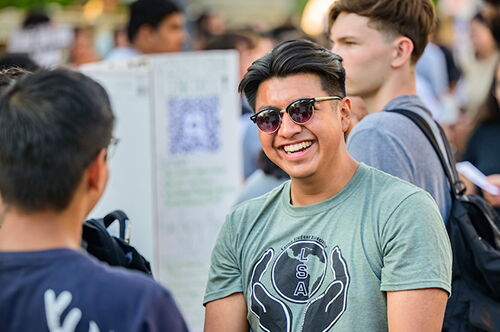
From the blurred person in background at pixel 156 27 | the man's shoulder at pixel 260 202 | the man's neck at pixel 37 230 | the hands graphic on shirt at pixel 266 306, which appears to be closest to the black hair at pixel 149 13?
the blurred person in background at pixel 156 27

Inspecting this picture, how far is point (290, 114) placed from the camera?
315cm

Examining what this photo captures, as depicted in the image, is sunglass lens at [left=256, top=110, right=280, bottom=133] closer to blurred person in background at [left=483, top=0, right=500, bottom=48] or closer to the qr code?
the qr code

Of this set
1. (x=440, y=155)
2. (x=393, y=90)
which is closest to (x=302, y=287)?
(x=440, y=155)

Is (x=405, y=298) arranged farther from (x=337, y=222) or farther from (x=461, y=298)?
(x=461, y=298)

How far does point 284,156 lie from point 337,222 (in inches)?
12.3

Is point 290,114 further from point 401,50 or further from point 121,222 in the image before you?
point 401,50

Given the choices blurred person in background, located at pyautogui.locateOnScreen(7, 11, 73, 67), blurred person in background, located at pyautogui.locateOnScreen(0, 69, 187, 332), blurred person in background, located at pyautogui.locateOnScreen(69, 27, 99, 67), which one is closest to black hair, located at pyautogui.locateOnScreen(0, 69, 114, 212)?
blurred person in background, located at pyautogui.locateOnScreen(0, 69, 187, 332)

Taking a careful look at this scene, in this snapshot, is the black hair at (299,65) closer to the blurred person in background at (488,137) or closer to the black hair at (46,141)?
the black hair at (46,141)

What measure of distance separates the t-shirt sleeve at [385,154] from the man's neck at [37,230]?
1517 mm

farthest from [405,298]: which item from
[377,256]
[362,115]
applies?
[362,115]

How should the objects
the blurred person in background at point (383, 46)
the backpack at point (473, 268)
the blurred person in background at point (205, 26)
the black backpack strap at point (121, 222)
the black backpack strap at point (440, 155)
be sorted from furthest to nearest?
the blurred person in background at point (205, 26) < the blurred person in background at point (383, 46) < the black backpack strap at point (440, 155) < the backpack at point (473, 268) < the black backpack strap at point (121, 222)

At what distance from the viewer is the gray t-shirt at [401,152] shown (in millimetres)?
3604

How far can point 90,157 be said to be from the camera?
2.42m

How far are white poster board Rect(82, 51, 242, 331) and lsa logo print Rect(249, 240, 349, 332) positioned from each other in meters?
3.20
